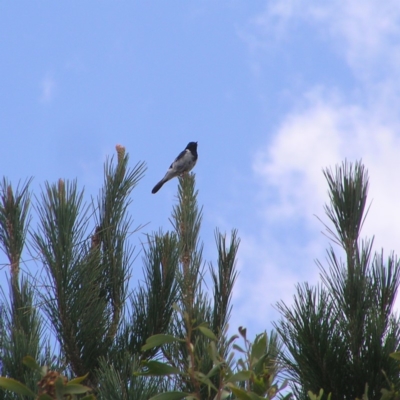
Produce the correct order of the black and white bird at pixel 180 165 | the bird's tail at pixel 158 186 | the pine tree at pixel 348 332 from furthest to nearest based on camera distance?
the bird's tail at pixel 158 186, the black and white bird at pixel 180 165, the pine tree at pixel 348 332

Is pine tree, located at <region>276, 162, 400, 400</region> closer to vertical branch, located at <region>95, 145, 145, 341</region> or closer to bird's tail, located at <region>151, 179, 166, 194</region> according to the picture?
vertical branch, located at <region>95, 145, 145, 341</region>

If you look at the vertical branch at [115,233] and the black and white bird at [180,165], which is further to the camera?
the black and white bird at [180,165]

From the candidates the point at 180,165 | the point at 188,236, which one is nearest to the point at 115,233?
the point at 188,236

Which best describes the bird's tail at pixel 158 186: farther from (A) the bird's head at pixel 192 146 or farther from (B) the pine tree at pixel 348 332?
(B) the pine tree at pixel 348 332

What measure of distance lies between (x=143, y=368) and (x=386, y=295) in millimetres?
846

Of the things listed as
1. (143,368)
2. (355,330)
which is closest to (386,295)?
(355,330)

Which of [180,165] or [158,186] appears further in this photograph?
[158,186]

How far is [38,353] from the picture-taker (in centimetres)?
250

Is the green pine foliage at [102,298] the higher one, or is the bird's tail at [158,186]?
the bird's tail at [158,186]

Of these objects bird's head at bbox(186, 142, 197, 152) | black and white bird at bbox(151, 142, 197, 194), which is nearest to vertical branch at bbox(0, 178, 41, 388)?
black and white bird at bbox(151, 142, 197, 194)

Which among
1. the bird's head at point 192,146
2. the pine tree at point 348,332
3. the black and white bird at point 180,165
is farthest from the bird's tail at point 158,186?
the pine tree at point 348,332

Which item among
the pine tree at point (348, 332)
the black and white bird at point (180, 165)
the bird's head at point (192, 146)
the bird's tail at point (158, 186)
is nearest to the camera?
the pine tree at point (348, 332)

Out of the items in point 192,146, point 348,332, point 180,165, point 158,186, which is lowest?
point 348,332

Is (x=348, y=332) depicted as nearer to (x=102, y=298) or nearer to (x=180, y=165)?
(x=102, y=298)
